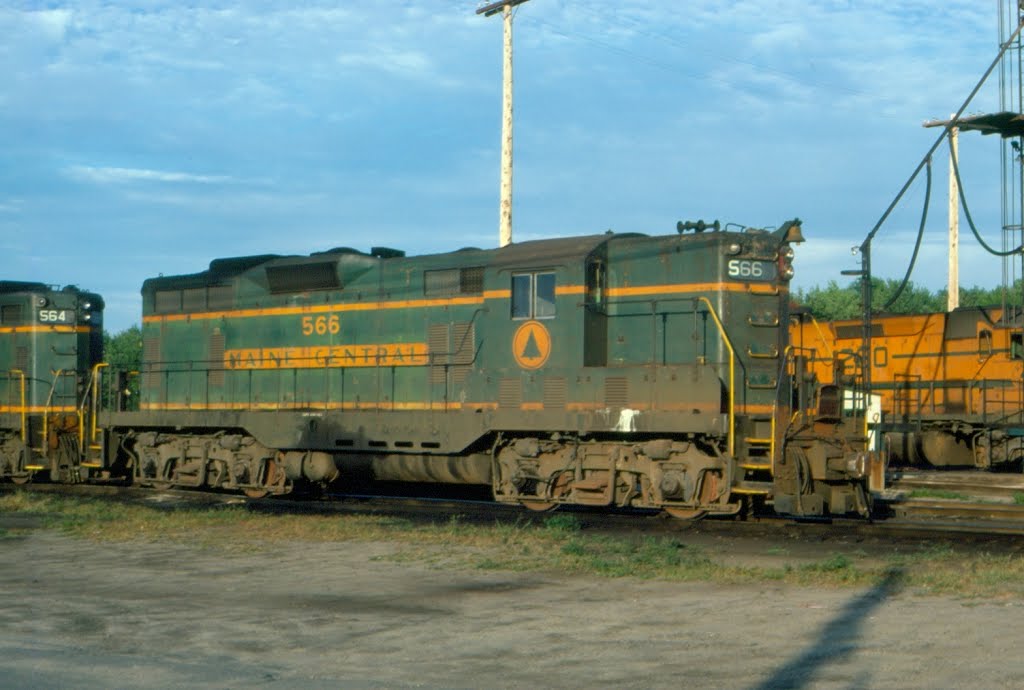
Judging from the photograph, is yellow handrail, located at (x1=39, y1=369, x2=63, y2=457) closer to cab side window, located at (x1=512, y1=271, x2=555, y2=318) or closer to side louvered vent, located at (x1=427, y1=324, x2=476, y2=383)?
side louvered vent, located at (x1=427, y1=324, x2=476, y2=383)

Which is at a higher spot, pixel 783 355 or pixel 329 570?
pixel 783 355

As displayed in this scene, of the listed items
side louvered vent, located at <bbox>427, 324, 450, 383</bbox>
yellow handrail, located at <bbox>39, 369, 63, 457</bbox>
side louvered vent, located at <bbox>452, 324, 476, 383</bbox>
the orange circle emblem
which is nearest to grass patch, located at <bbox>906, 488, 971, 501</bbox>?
the orange circle emblem

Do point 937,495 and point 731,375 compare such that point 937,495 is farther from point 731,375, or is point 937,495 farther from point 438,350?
point 438,350

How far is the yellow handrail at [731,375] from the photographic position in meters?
13.8

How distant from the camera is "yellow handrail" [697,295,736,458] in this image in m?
13.8

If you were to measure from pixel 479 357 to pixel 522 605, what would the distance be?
739 centimetres

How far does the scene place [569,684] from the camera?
6320mm

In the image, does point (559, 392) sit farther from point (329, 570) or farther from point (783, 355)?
point (329, 570)

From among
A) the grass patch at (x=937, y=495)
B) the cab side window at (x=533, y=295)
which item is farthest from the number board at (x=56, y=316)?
the grass patch at (x=937, y=495)

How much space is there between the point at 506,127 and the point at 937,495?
965 centimetres

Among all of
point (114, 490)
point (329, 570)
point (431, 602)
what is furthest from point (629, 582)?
point (114, 490)

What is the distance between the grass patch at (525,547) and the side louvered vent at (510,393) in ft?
5.35

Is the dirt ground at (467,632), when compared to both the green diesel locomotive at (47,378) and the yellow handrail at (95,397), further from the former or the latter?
the green diesel locomotive at (47,378)

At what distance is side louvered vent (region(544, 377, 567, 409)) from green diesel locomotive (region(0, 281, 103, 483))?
9559 mm
